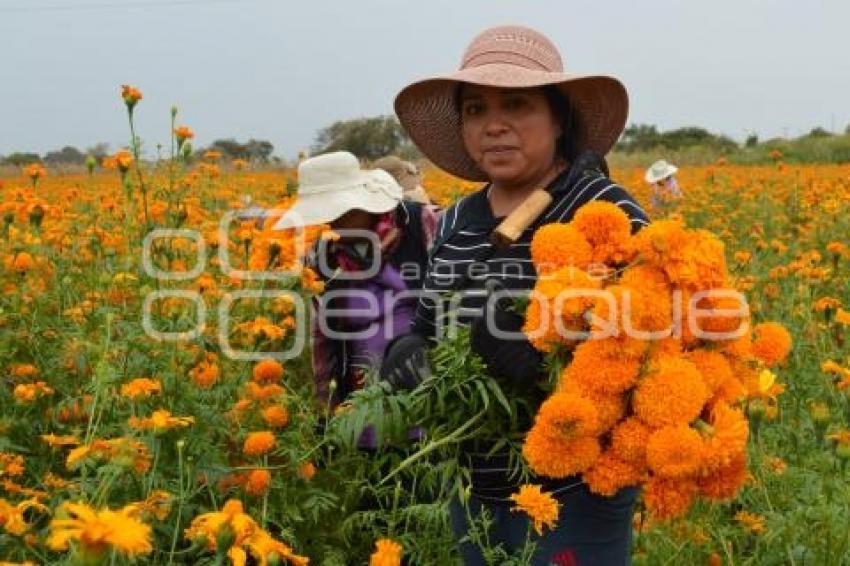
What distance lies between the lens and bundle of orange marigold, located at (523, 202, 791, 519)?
1.13 m

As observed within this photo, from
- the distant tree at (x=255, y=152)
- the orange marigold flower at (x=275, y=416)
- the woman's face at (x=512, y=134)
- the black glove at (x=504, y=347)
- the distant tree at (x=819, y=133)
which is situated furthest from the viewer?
the distant tree at (x=819, y=133)

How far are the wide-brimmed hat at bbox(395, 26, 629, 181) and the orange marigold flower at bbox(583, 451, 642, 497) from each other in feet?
2.45

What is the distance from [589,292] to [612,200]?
1.53ft

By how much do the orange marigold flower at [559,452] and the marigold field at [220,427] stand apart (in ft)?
0.47

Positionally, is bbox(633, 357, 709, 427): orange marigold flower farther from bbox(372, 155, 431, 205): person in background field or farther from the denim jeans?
bbox(372, 155, 431, 205): person in background field

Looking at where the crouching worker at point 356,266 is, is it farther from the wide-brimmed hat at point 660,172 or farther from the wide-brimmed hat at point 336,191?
the wide-brimmed hat at point 660,172

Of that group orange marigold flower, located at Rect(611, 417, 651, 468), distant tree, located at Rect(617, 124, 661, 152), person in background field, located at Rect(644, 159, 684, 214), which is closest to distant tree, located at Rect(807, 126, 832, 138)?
distant tree, located at Rect(617, 124, 661, 152)

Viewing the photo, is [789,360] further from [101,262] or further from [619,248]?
[101,262]

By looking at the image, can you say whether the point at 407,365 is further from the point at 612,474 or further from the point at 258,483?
the point at 258,483

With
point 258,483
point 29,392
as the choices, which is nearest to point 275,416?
point 258,483

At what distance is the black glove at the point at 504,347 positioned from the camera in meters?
1.33

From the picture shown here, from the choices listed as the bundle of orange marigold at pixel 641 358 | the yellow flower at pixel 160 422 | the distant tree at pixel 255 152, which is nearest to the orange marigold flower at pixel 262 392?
the yellow flower at pixel 160 422

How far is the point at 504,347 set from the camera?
1339 millimetres

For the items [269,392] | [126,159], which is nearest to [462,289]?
[269,392]
